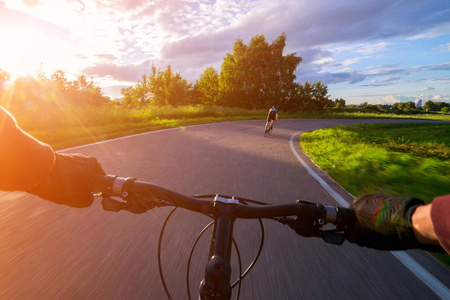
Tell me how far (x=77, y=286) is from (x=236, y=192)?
10.4 ft

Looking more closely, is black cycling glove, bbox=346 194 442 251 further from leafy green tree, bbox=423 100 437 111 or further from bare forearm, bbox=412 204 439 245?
leafy green tree, bbox=423 100 437 111

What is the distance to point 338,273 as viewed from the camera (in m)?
2.56

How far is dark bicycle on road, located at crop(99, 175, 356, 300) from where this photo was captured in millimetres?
855

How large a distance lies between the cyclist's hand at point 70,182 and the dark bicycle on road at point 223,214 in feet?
0.26

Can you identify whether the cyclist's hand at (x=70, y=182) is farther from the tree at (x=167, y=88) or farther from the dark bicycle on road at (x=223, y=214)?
the tree at (x=167, y=88)

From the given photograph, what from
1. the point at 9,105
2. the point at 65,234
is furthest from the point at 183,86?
the point at 65,234

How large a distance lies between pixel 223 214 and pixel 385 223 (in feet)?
2.04

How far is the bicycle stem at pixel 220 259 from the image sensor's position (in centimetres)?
84

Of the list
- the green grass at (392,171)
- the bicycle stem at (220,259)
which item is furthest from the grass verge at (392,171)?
the bicycle stem at (220,259)

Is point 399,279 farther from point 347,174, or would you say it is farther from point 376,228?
point 347,174

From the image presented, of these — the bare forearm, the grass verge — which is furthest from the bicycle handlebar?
the grass verge

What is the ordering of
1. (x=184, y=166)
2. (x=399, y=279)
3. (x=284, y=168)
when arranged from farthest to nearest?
(x=284, y=168) → (x=184, y=166) → (x=399, y=279)

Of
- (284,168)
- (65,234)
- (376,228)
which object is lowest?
(284,168)

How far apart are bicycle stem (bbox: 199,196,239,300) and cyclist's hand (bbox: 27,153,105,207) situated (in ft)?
2.13
